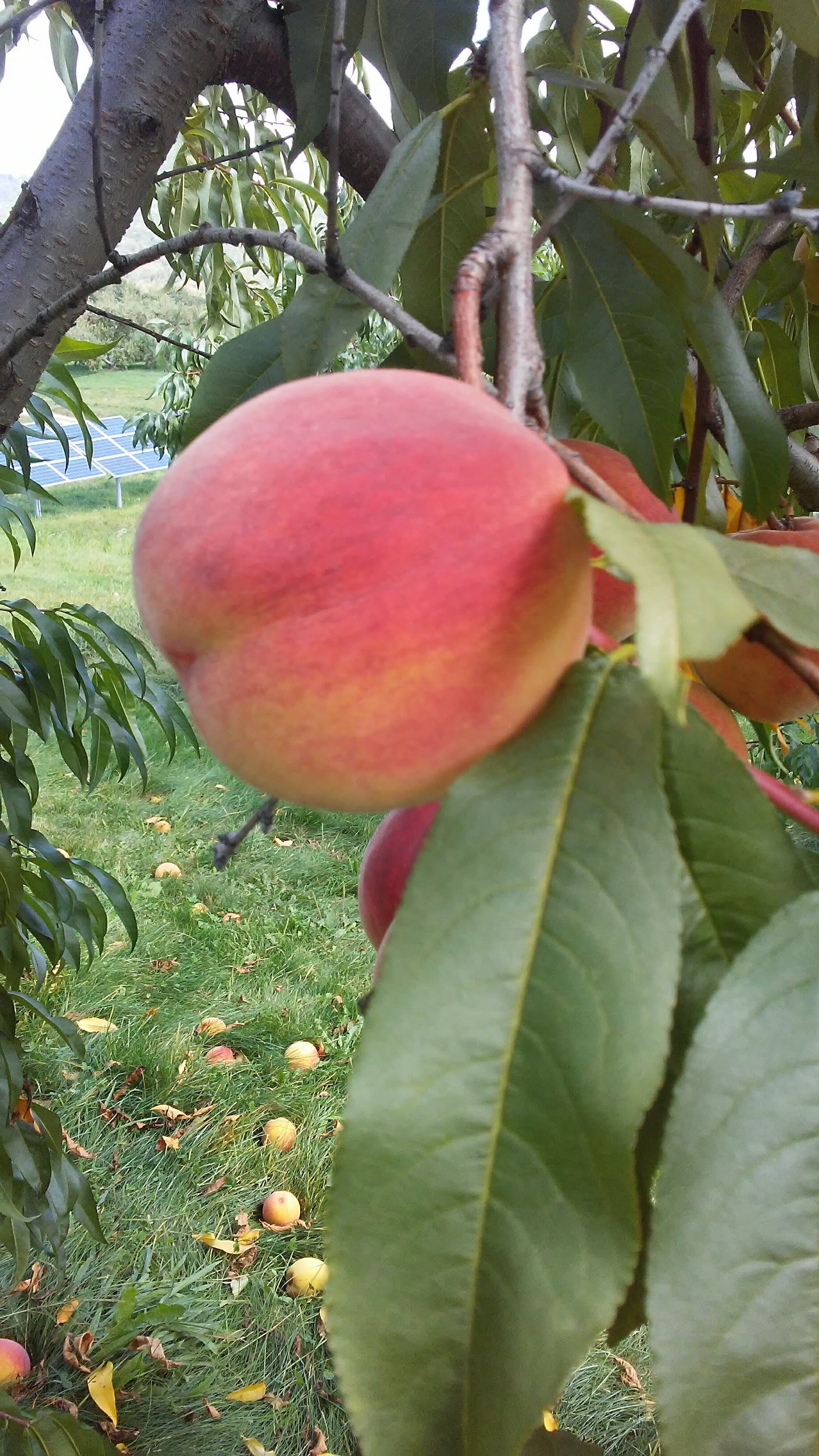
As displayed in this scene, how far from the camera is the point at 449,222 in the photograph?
0.69m

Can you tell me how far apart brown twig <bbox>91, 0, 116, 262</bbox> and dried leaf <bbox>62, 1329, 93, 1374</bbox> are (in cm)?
169

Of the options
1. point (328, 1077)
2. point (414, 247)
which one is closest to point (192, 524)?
point (414, 247)

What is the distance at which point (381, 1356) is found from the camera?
0.95ft

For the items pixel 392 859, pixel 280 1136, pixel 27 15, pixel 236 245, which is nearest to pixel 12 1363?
pixel 280 1136

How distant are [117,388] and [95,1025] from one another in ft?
28.0

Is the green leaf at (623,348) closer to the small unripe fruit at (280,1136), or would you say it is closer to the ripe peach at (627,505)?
the ripe peach at (627,505)

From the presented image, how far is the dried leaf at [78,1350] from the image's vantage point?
1.70 metres

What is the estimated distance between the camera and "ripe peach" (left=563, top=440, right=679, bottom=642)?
1.54 ft

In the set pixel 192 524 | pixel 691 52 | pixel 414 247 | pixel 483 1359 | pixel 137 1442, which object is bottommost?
pixel 137 1442

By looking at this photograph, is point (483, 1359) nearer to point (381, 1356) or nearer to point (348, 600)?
point (381, 1356)

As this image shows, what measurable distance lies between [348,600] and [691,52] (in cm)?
63

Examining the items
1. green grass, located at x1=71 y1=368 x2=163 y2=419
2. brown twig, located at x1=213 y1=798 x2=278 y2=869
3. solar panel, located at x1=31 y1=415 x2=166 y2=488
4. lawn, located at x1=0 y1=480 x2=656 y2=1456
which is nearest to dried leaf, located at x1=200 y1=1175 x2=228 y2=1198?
lawn, located at x1=0 y1=480 x2=656 y2=1456

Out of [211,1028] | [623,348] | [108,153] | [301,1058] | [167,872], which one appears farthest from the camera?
[167,872]

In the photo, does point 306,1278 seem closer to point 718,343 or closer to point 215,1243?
point 215,1243
